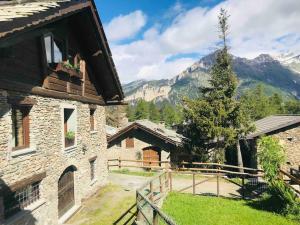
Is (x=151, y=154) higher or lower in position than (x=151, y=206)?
lower

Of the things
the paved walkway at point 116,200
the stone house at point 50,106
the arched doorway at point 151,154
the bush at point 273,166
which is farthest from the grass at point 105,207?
the arched doorway at point 151,154

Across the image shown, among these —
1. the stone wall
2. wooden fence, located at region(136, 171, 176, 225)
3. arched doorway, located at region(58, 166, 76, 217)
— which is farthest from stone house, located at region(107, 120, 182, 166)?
arched doorway, located at region(58, 166, 76, 217)

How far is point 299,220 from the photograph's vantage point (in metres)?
13.5

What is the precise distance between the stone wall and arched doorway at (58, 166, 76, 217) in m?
0.31

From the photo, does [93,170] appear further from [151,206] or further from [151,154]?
[151,154]

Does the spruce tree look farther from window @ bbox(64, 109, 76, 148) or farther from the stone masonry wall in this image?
window @ bbox(64, 109, 76, 148)

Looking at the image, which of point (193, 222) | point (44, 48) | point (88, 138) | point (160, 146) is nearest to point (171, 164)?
point (160, 146)

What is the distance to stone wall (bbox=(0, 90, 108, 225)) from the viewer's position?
9.69 metres

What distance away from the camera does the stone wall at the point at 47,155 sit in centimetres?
969

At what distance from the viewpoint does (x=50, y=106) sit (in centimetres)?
1273

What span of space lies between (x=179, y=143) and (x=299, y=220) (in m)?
16.1

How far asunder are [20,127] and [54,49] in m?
3.82

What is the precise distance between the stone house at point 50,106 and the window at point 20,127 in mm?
34

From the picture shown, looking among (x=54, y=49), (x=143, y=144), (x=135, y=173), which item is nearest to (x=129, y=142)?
(x=143, y=144)
